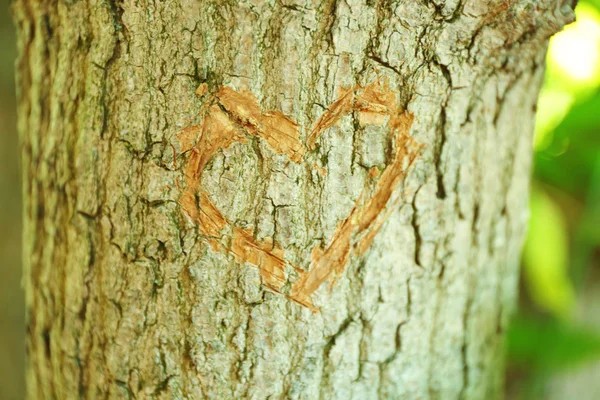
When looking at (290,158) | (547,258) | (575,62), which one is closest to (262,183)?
(290,158)

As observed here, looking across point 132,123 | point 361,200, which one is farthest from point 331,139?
point 132,123

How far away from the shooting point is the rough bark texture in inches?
25.0

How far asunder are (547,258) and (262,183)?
960 millimetres

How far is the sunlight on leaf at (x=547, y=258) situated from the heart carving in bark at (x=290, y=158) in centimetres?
81

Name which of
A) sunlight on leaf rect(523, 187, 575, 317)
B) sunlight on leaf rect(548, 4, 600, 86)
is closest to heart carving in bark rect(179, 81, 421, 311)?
sunlight on leaf rect(523, 187, 575, 317)

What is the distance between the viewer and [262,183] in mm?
647

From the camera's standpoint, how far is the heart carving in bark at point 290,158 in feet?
2.09

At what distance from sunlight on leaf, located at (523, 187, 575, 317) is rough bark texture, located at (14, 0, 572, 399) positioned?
2.06 feet

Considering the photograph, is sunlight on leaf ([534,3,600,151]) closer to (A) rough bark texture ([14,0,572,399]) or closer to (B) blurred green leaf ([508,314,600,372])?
(B) blurred green leaf ([508,314,600,372])

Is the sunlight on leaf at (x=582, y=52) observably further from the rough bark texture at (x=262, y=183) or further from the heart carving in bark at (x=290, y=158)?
the heart carving in bark at (x=290, y=158)

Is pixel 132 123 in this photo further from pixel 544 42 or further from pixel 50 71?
pixel 544 42

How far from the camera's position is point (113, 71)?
672 mm

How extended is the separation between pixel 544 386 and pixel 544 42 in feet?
3.59

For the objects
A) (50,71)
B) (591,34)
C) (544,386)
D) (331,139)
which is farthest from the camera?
(544,386)
